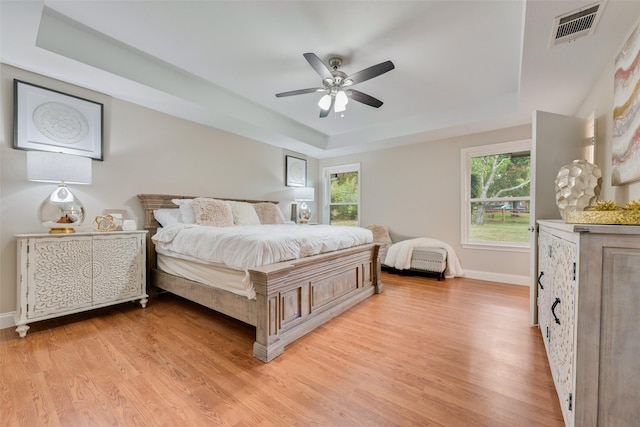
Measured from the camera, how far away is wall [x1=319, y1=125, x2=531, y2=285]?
396 centimetres

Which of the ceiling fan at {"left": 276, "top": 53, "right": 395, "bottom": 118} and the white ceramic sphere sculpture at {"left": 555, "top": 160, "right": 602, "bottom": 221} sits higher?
the ceiling fan at {"left": 276, "top": 53, "right": 395, "bottom": 118}

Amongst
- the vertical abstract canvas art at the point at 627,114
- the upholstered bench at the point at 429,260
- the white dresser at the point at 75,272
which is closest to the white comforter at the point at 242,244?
the white dresser at the point at 75,272

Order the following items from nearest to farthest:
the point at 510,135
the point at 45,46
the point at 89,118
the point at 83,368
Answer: the point at 83,368 < the point at 45,46 < the point at 89,118 < the point at 510,135

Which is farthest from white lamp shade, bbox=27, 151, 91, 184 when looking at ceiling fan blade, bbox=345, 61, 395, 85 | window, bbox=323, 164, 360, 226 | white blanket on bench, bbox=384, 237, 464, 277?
window, bbox=323, 164, 360, 226

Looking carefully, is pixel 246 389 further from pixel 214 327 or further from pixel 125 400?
pixel 214 327

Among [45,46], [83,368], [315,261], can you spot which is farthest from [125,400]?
[45,46]

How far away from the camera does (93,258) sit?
2.53 m

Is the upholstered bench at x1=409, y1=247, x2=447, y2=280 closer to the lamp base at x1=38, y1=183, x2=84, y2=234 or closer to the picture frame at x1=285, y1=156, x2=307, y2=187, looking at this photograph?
the picture frame at x1=285, y1=156, x2=307, y2=187

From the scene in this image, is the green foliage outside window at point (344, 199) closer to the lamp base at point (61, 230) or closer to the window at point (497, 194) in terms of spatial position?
the window at point (497, 194)

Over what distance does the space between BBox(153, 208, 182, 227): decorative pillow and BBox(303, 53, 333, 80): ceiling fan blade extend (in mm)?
2408

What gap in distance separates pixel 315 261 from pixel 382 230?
2.95 m

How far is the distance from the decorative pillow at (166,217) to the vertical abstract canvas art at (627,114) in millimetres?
4021

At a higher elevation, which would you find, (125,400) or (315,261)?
(315,261)

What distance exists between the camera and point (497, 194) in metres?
4.10
